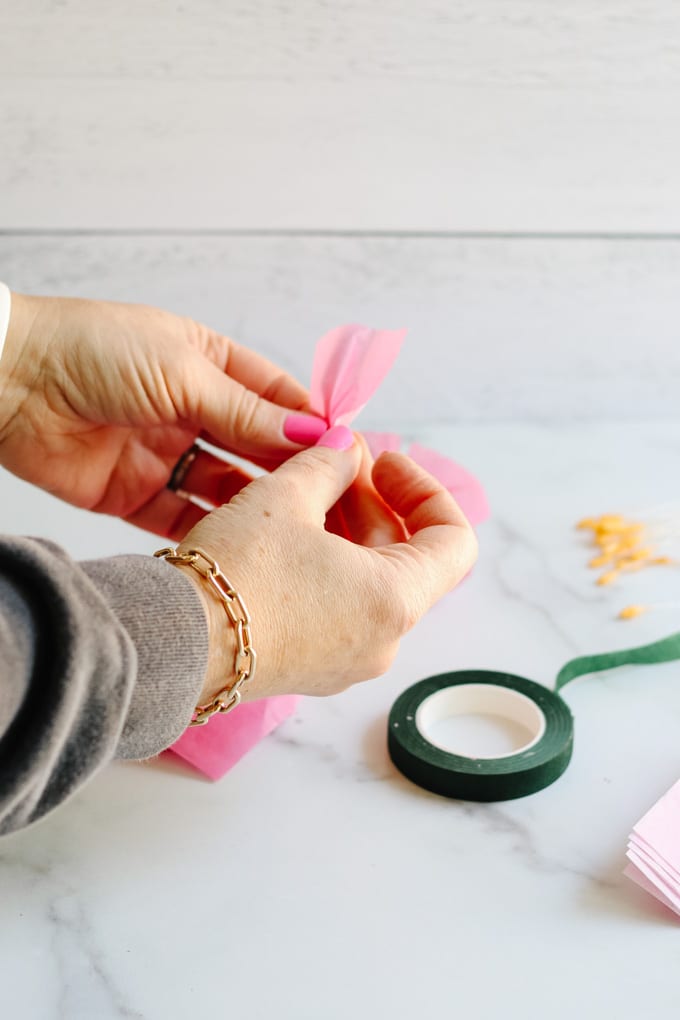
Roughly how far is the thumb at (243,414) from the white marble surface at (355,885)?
0.21m

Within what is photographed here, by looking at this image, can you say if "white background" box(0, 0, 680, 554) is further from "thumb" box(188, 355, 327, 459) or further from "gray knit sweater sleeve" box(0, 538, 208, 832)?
"gray knit sweater sleeve" box(0, 538, 208, 832)

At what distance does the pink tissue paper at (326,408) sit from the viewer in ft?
2.65

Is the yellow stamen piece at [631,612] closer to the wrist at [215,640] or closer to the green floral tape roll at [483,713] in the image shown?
the green floral tape roll at [483,713]

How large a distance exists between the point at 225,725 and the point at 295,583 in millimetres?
182

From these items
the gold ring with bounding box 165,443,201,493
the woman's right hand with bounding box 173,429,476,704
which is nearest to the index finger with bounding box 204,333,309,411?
the gold ring with bounding box 165,443,201,493

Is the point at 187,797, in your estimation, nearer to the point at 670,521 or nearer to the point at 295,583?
the point at 295,583

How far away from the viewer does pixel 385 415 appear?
1.41m

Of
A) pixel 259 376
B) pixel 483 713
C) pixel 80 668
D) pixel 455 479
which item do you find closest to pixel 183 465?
pixel 259 376

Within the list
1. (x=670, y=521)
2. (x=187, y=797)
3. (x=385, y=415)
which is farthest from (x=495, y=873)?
(x=385, y=415)

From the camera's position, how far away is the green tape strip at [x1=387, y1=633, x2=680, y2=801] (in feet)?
2.48

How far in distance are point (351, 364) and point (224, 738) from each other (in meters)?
0.31

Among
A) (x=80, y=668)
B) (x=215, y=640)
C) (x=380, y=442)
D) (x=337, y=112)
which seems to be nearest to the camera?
(x=80, y=668)

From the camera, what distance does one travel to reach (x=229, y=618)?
2.15ft

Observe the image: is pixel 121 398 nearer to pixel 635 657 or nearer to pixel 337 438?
pixel 337 438
